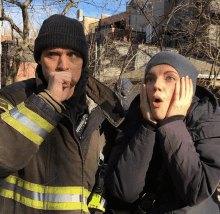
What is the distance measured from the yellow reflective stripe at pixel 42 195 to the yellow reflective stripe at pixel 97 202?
11 centimetres

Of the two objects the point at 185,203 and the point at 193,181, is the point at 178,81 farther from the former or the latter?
the point at 185,203

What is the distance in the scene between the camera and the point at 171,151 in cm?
139

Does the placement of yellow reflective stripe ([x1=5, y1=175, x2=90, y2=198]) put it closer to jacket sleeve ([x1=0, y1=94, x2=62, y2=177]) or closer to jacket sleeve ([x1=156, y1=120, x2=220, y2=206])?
jacket sleeve ([x1=0, y1=94, x2=62, y2=177])

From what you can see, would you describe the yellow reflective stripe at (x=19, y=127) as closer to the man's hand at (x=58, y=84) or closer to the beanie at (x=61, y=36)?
the man's hand at (x=58, y=84)

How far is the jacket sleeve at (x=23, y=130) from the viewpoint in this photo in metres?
1.19

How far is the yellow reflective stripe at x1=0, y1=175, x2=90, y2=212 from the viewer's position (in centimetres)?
146

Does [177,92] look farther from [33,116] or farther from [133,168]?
[33,116]

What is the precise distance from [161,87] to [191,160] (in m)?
0.46

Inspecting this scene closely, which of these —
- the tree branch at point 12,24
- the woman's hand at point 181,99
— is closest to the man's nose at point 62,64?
the woman's hand at point 181,99

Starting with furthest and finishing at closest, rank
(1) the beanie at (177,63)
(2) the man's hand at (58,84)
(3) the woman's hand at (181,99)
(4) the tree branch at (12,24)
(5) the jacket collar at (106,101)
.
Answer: (4) the tree branch at (12,24), (5) the jacket collar at (106,101), (1) the beanie at (177,63), (3) the woman's hand at (181,99), (2) the man's hand at (58,84)

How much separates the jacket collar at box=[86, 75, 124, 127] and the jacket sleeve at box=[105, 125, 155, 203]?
0.30m

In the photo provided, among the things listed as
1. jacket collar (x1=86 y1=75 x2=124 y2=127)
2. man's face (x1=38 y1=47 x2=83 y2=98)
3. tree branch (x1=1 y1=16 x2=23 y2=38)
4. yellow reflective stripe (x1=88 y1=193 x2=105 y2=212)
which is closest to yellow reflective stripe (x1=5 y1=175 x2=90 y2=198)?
yellow reflective stripe (x1=88 y1=193 x2=105 y2=212)

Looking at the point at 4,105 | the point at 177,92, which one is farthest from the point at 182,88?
the point at 4,105

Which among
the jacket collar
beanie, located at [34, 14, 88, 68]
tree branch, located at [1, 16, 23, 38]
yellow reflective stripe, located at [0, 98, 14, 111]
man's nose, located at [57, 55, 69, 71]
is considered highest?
tree branch, located at [1, 16, 23, 38]
